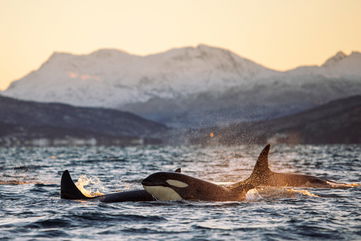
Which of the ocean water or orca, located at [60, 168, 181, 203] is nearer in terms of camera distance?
the ocean water

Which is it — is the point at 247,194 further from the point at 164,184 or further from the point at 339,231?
the point at 339,231

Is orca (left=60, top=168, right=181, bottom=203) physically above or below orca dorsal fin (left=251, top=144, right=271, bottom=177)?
below

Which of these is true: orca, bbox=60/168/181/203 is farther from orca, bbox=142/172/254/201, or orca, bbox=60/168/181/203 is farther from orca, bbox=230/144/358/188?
orca, bbox=230/144/358/188

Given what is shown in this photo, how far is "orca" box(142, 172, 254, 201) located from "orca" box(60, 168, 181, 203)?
521 mm

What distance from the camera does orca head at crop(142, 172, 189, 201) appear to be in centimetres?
1931

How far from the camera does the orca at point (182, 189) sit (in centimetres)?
1941

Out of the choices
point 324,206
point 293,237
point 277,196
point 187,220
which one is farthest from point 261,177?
point 293,237

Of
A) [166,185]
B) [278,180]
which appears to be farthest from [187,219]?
[278,180]

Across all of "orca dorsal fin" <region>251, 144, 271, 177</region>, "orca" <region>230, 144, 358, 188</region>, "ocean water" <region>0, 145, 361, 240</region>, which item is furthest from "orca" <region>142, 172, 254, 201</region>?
"orca dorsal fin" <region>251, 144, 271, 177</region>

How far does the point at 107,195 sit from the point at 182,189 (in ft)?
9.82

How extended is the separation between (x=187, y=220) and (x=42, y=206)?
19.7 ft

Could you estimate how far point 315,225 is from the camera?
1606 cm

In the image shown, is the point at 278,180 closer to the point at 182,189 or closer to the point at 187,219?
the point at 182,189

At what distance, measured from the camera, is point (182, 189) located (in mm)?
19797
